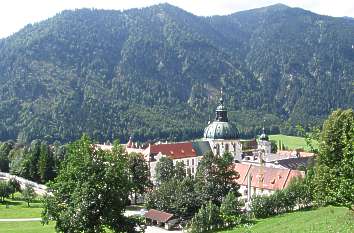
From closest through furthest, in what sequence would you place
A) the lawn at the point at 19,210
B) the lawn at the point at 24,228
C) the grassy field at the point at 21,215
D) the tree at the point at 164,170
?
the lawn at the point at 24,228
the grassy field at the point at 21,215
the lawn at the point at 19,210
the tree at the point at 164,170

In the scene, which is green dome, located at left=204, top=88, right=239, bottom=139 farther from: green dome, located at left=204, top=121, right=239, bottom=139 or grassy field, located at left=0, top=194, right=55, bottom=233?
grassy field, located at left=0, top=194, right=55, bottom=233

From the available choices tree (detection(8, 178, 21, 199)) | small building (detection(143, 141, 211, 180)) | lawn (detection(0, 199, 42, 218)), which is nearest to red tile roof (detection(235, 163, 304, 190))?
small building (detection(143, 141, 211, 180))

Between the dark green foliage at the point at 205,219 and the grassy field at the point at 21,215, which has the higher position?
the dark green foliage at the point at 205,219

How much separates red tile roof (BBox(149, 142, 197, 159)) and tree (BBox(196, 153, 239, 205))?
3763 centimetres

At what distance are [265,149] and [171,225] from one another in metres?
69.6

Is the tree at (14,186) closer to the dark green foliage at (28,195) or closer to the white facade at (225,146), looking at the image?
the dark green foliage at (28,195)

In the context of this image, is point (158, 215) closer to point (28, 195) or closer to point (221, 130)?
point (28, 195)

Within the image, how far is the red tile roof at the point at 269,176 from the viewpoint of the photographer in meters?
78.2

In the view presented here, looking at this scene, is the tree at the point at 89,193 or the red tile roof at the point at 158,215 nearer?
the tree at the point at 89,193

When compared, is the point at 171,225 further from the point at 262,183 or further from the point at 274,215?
the point at 262,183

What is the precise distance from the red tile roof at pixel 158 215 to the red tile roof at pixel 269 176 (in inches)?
790

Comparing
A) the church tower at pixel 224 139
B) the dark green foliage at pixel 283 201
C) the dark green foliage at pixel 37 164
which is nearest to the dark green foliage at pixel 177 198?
the dark green foliage at pixel 283 201

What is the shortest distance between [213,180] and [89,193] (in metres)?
40.0

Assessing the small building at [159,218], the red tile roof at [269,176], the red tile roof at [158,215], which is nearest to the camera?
the small building at [159,218]
